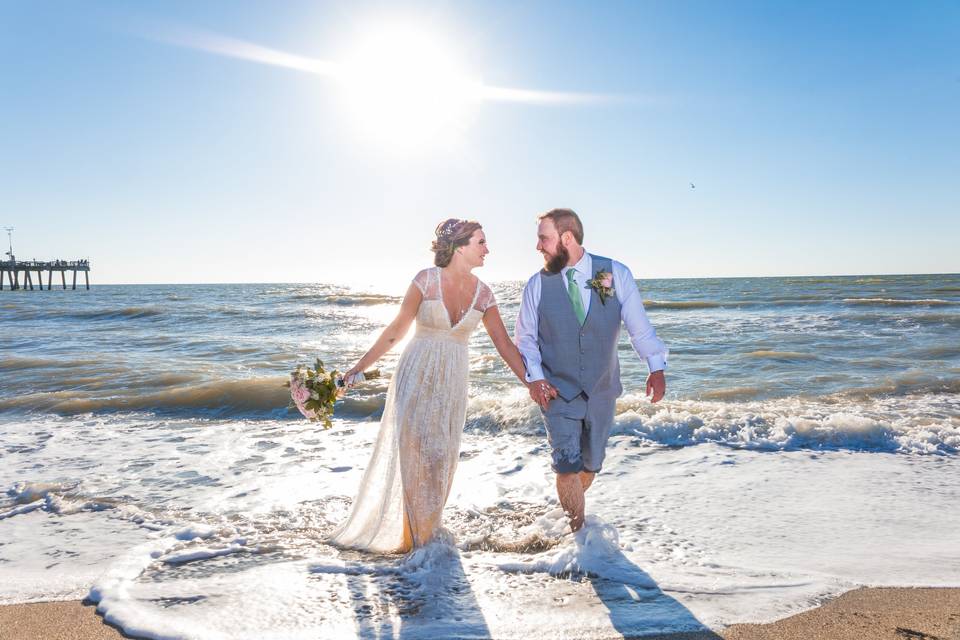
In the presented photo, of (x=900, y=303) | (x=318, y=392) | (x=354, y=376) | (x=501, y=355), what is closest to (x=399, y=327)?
(x=354, y=376)

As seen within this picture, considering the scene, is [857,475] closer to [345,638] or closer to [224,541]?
[345,638]

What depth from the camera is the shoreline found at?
10.4 ft

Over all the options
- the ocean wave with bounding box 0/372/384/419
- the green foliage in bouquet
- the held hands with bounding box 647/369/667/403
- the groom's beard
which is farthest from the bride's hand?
the ocean wave with bounding box 0/372/384/419

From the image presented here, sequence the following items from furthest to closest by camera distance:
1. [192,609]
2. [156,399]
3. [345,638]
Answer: [156,399]
[192,609]
[345,638]

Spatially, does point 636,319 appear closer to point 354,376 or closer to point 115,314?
point 354,376

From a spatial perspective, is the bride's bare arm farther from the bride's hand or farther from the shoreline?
the shoreline

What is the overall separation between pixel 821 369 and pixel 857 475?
7.63 meters

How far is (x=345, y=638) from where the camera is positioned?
3.23m

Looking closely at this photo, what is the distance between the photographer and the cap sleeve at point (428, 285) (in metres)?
4.14

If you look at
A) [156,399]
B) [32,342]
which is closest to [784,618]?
[156,399]

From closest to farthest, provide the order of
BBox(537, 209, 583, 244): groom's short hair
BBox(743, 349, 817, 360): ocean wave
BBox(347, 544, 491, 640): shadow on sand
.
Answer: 1. BBox(347, 544, 491, 640): shadow on sand
2. BBox(537, 209, 583, 244): groom's short hair
3. BBox(743, 349, 817, 360): ocean wave

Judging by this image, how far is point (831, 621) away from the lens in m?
3.33

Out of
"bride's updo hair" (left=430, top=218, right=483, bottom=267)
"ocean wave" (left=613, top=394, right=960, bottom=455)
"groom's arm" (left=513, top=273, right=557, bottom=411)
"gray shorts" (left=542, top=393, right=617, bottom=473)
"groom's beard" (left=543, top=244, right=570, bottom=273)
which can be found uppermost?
"bride's updo hair" (left=430, top=218, right=483, bottom=267)

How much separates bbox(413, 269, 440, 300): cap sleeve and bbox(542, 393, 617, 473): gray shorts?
40.1 inches
